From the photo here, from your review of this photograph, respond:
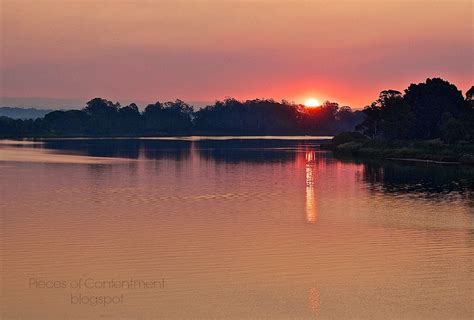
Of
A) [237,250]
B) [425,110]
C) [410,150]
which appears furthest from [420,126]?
[237,250]

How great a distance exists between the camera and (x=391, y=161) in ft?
336

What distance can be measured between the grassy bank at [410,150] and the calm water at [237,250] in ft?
98.4

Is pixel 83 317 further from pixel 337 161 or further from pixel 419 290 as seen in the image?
pixel 337 161

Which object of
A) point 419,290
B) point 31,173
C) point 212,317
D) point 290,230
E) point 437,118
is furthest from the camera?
point 437,118

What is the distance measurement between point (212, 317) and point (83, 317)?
4.01 metres

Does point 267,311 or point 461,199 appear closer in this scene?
point 267,311

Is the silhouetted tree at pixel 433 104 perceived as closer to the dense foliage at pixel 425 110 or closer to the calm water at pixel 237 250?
the dense foliage at pixel 425 110

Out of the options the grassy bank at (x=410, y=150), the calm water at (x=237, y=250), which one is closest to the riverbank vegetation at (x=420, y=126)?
the grassy bank at (x=410, y=150)

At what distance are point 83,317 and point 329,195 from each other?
36695 millimetres

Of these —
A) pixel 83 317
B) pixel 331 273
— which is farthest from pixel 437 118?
pixel 83 317

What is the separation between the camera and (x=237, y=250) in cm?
3359

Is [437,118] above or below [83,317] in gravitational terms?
above

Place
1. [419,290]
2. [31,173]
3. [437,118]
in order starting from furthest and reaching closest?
[437,118] → [31,173] → [419,290]

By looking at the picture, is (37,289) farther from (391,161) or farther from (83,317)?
(391,161)
